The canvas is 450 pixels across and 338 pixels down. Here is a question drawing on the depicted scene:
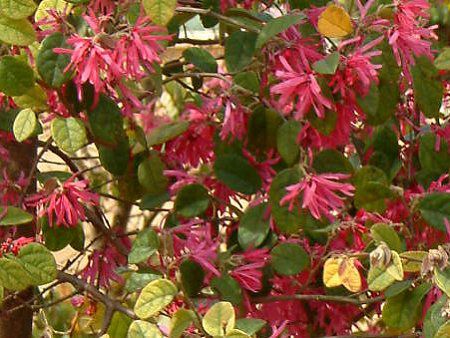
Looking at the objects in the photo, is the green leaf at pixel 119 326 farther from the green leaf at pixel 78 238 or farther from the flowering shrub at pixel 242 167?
the green leaf at pixel 78 238

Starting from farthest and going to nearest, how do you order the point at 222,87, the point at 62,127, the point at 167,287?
the point at 222,87 < the point at 62,127 < the point at 167,287

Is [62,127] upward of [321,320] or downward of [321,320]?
upward

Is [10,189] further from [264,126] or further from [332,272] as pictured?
[332,272]

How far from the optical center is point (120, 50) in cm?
96

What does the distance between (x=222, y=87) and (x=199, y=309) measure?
0.34 meters

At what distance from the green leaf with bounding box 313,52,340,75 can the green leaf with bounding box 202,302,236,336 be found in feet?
0.82

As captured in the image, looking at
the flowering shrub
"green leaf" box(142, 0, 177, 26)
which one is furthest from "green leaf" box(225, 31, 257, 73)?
"green leaf" box(142, 0, 177, 26)

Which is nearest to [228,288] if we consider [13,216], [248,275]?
[248,275]

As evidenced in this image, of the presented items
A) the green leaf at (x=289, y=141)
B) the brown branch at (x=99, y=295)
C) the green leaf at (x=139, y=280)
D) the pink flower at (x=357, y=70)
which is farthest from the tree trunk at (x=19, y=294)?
the pink flower at (x=357, y=70)

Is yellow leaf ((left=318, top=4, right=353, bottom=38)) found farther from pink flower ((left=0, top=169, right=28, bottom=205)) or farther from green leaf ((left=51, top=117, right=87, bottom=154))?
pink flower ((left=0, top=169, right=28, bottom=205))

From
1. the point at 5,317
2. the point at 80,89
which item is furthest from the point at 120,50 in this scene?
the point at 5,317

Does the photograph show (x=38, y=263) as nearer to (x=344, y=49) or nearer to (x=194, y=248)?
(x=194, y=248)

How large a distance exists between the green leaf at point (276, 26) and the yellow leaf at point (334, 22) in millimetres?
40

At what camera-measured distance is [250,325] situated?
37.2 inches
